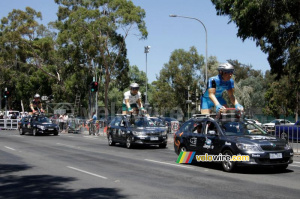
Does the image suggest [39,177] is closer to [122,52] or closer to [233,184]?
[233,184]

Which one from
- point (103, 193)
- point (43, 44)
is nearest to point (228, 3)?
point (103, 193)

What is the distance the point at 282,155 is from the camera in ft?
36.2

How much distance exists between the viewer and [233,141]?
37.1ft

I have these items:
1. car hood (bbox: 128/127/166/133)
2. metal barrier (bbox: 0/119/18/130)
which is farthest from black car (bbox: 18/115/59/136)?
car hood (bbox: 128/127/166/133)

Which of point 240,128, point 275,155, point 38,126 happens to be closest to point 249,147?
point 275,155

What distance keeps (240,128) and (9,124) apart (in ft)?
114

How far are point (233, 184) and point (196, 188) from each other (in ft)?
3.28

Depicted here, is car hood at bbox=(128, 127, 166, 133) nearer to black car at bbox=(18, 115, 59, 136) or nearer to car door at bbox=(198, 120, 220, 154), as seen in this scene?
car door at bbox=(198, 120, 220, 154)

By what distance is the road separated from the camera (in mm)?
8648

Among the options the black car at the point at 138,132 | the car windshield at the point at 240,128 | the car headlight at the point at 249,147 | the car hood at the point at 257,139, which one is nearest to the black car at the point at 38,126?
the black car at the point at 138,132

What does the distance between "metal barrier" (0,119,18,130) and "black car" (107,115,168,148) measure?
23.8m

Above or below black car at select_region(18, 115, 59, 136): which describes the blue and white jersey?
above

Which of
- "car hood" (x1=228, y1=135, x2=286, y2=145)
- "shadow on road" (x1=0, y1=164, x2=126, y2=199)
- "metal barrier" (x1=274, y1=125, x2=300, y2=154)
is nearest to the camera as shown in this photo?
"shadow on road" (x1=0, y1=164, x2=126, y2=199)

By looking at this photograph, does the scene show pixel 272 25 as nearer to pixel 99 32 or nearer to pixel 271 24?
pixel 271 24
